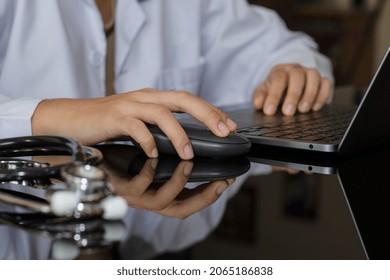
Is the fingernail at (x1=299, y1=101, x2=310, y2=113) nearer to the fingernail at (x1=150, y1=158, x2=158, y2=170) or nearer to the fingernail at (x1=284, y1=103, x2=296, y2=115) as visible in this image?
the fingernail at (x1=284, y1=103, x2=296, y2=115)

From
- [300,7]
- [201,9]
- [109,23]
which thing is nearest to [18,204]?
[109,23]

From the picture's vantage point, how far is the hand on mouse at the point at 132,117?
706 millimetres

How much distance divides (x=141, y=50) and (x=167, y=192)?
2.54 ft

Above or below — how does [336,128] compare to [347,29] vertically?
above

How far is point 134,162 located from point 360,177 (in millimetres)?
238

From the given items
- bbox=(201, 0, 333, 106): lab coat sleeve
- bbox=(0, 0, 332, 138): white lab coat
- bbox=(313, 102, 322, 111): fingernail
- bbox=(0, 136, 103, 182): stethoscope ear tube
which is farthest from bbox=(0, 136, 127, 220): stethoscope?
bbox=(201, 0, 333, 106): lab coat sleeve

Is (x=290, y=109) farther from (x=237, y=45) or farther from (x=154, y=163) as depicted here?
(x=237, y=45)

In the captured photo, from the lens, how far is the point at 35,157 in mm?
634

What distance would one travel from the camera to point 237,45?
1478 millimetres

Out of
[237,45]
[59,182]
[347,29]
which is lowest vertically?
[347,29]

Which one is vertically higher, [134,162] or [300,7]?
[134,162]

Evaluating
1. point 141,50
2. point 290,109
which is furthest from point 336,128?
point 141,50

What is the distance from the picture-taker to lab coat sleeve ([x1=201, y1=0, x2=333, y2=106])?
1462mm

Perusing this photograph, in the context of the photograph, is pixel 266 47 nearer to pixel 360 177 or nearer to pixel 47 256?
pixel 360 177
